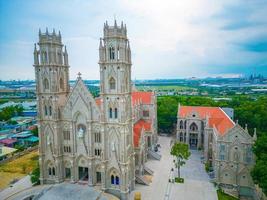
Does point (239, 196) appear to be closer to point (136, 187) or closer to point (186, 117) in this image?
point (136, 187)

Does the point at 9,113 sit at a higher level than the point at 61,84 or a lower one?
lower

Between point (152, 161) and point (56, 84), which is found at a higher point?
point (56, 84)

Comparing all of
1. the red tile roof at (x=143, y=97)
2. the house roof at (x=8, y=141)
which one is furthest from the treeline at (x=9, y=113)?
the red tile roof at (x=143, y=97)

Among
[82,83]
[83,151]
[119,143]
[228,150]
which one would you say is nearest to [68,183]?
[83,151]

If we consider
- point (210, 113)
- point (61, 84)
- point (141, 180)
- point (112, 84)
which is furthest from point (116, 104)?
point (210, 113)

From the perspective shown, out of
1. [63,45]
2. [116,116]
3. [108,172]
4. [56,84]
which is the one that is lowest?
[108,172]

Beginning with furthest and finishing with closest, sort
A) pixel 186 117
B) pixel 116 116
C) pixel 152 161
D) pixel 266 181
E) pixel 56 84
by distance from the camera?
pixel 186 117
pixel 152 161
pixel 56 84
pixel 116 116
pixel 266 181

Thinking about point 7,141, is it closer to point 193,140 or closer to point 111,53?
point 111,53
